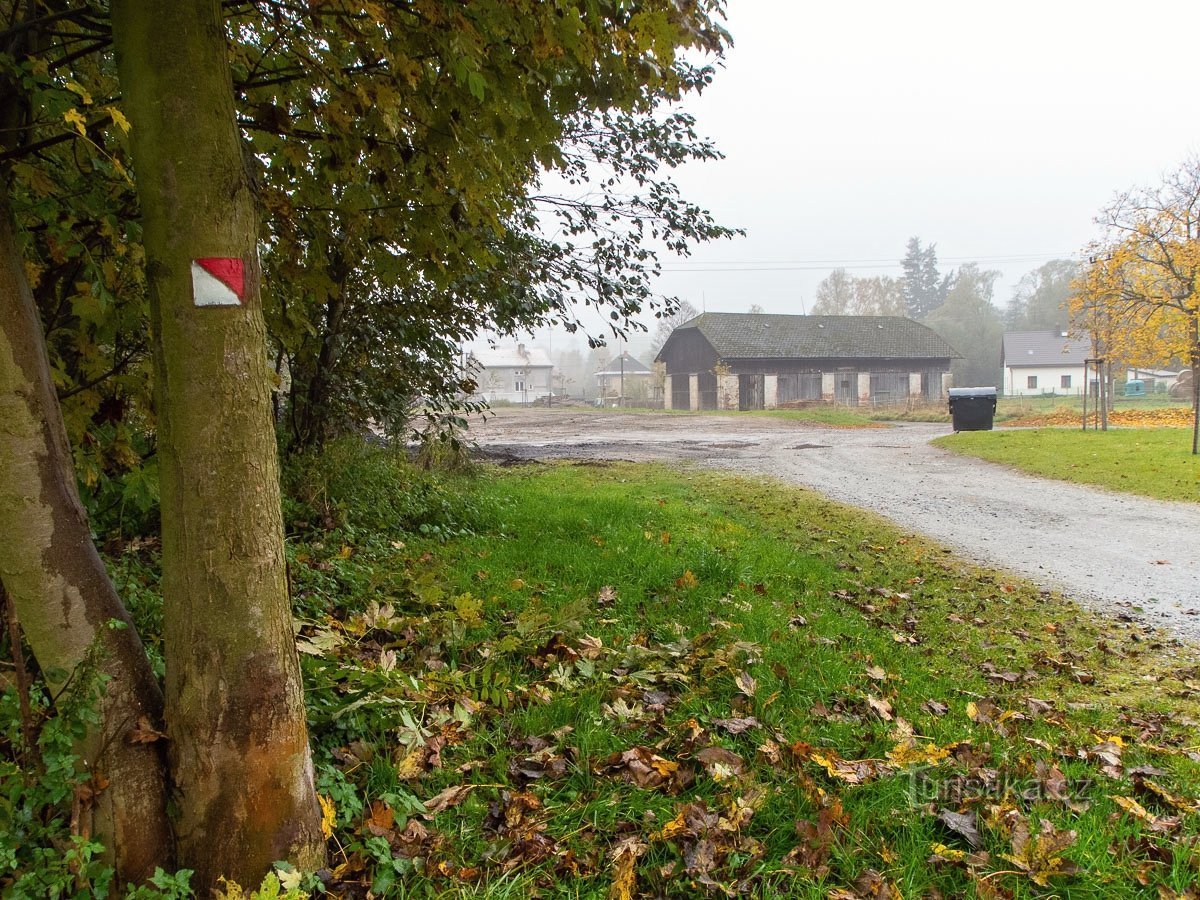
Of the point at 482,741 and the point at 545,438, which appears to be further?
the point at 545,438

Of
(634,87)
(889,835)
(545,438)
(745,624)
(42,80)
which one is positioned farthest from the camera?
(545,438)

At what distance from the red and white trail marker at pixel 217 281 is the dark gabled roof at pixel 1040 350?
66.3 metres

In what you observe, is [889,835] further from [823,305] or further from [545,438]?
[823,305]

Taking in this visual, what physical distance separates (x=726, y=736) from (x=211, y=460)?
223 centimetres

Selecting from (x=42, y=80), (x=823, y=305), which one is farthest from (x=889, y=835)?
(x=823, y=305)

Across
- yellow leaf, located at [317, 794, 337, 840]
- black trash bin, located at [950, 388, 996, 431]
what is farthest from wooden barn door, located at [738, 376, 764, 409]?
yellow leaf, located at [317, 794, 337, 840]

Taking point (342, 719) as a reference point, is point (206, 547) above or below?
above

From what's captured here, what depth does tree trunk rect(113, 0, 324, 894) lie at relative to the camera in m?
1.75

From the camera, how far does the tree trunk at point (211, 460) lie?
175cm

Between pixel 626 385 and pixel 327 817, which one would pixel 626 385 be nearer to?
pixel 626 385

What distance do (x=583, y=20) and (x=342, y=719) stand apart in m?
2.92

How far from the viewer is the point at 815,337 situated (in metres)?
44.6

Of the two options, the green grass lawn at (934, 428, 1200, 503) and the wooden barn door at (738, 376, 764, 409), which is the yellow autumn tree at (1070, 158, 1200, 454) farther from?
the wooden barn door at (738, 376, 764, 409)

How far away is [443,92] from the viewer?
272 cm
